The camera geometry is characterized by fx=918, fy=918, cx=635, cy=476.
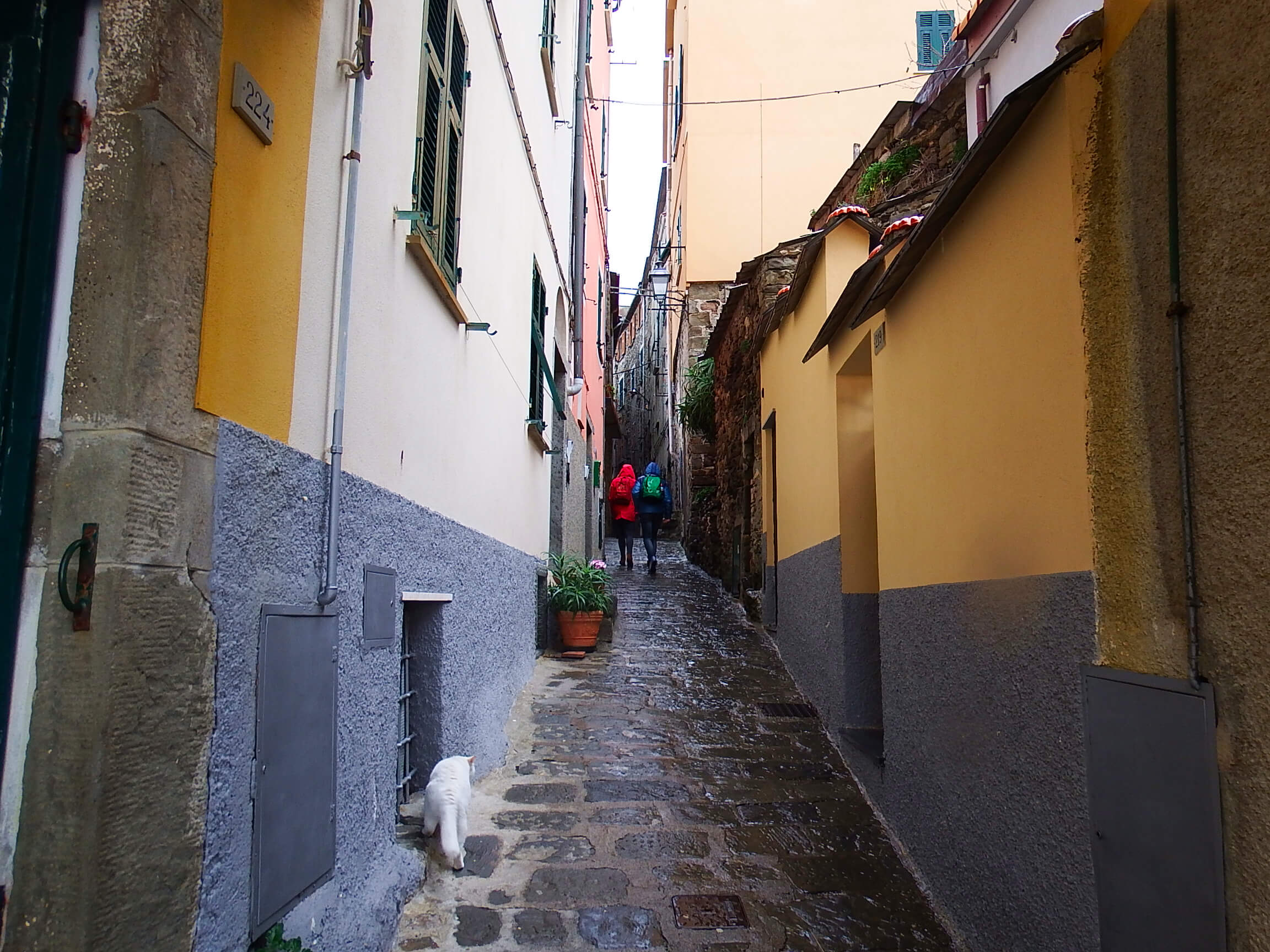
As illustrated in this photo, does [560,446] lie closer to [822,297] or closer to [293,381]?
→ [822,297]

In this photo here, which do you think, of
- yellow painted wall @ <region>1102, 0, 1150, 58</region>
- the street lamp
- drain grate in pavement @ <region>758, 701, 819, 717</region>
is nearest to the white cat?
drain grate in pavement @ <region>758, 701, 819, 717</region>

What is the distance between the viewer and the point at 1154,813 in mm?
2088

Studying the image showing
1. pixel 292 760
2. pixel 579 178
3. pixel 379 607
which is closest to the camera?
pixel 292 760

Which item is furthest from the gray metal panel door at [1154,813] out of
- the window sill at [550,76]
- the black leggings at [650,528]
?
the black leggings at [650,528]

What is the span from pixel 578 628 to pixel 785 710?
2.32 meters

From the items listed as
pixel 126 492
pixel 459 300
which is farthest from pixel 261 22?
pixel 459 300

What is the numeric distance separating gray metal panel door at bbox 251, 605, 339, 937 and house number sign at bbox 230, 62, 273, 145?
114cm

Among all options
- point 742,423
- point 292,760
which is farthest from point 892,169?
point 292,760

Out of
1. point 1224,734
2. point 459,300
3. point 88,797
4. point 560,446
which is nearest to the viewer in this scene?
point 88,797

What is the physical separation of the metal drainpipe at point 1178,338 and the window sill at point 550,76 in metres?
6.42

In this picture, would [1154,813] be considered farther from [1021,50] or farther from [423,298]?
[1021,50]

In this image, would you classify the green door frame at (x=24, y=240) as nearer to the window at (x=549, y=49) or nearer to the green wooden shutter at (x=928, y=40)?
the window at (x=549, y=49)

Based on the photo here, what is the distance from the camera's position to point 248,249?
2113mm

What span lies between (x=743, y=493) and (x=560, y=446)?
230 cm
